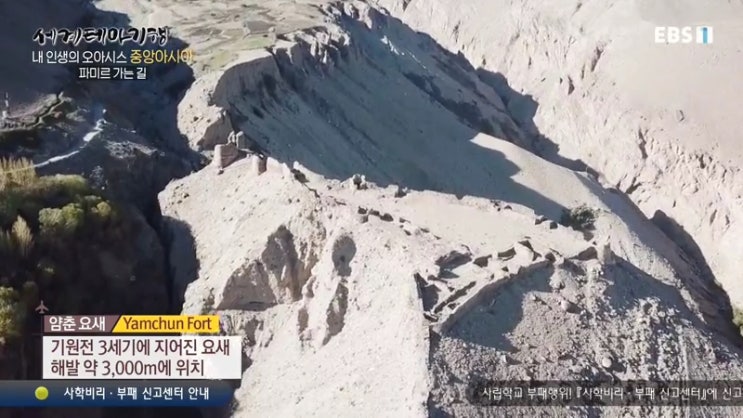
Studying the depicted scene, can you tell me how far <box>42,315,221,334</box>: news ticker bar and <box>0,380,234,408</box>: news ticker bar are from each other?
1563 mm

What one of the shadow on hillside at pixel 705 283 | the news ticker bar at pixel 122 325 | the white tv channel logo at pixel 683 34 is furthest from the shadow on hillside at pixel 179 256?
the white tv channel logo at pixel 683 34

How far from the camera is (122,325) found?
2136 cm

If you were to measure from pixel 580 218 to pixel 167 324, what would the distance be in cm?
2115

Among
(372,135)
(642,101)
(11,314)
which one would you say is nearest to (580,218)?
(372,135)

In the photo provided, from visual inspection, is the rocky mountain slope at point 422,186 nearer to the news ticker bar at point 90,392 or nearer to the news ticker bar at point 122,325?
the news ticker bar at point 122,325

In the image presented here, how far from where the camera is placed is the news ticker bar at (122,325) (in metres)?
21.4

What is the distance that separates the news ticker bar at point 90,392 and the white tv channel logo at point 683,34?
4338 centimetres

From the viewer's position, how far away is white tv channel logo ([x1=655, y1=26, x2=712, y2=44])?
53.8 meters

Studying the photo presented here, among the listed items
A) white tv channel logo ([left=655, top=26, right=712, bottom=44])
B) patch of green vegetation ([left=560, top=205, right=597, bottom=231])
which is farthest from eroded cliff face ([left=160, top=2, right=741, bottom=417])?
white tv channel logo ([left=655, top=26, right=712, bottom=44])

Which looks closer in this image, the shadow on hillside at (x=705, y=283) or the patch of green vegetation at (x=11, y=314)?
the patch of green vegetation at (x=11, y=314)

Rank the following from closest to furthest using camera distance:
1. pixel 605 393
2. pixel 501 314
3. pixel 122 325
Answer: pixel 605 393, pixel 501 314, pixel 122 325
